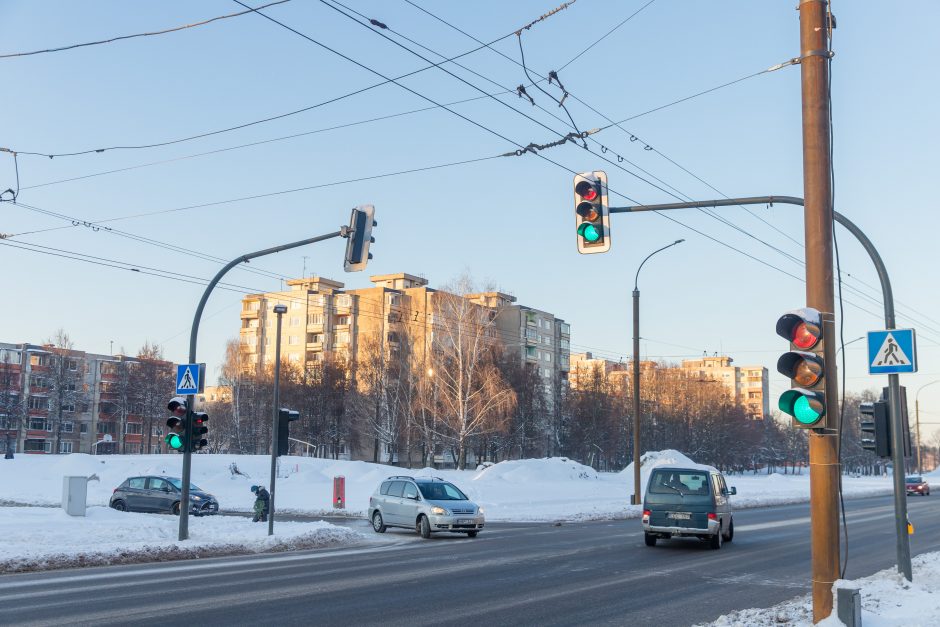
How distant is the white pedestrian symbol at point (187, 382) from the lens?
65.2ft

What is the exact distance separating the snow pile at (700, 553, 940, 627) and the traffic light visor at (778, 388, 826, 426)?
5.15ft

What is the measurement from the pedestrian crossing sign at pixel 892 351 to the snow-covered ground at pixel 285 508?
2.86 metres

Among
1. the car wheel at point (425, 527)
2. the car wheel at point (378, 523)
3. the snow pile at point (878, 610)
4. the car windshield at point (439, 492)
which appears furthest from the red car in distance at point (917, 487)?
the snow pile at point (878, 610)

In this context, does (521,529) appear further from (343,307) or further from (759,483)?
(343,307)

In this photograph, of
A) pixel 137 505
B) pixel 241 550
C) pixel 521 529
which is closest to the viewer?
pixel 241 550

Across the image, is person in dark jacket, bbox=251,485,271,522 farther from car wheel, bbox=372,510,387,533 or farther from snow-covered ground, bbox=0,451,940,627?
car wheel, bbox=372,510,387,533

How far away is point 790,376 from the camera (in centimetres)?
792

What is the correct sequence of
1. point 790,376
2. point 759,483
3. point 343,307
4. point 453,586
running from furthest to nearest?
1. point 343,307
2. point 759,483
3. point 453,586
4. point 790,376

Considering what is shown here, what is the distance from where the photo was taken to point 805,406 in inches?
307

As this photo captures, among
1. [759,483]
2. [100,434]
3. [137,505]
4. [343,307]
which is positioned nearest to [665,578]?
[137,505]

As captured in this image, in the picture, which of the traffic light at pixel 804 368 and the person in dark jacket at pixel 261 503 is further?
the person in dark jacket at pixel 261 503

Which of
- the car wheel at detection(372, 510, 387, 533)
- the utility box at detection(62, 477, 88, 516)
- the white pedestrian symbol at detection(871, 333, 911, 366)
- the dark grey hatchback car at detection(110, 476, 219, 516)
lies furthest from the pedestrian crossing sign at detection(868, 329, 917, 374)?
the dark grey hatchback car at detection(110, 476, 219, 516)

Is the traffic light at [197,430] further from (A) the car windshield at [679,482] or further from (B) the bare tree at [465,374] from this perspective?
(B) the bare tree at [465,374]

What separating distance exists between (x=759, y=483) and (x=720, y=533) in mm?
49503
